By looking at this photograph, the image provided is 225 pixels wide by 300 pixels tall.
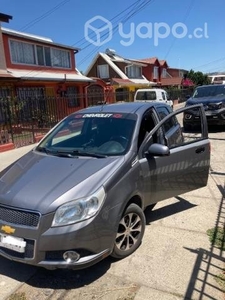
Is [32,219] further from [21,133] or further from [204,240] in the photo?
[21,133]

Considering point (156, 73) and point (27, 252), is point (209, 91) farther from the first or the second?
point (156, 73)

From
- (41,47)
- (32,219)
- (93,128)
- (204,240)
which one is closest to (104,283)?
(32,219)

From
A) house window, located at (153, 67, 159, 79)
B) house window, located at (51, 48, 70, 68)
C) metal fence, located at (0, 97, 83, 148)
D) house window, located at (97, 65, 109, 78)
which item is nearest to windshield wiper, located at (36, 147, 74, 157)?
metal fence, located at (0, 97, 83, 148)

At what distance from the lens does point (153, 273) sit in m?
2.95

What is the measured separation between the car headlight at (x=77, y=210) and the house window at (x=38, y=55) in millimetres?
16902

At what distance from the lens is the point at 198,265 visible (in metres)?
3.05

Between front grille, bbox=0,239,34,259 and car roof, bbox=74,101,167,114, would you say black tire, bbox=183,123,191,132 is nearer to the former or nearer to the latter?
car roof, bbox=74,101,167,114

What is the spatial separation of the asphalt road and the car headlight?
722 millimetres

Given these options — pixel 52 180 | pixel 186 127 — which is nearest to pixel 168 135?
pixel 52 180

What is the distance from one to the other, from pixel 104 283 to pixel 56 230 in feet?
2.55

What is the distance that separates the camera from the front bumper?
2.56 metres

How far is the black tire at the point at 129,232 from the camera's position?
308cm

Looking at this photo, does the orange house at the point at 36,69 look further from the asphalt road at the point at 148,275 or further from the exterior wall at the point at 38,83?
the asphalt road at the point at 148,275

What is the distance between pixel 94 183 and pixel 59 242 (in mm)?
631
